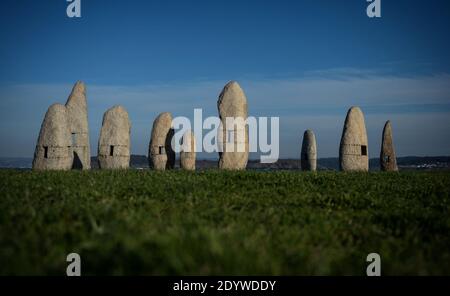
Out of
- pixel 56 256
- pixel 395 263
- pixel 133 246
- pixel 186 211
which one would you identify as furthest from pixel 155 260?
pixel 186 211

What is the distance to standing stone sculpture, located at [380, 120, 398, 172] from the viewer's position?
24.8 metres

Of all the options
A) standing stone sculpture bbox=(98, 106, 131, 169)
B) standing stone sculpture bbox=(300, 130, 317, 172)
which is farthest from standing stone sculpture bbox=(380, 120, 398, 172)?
standing stone sculpture bbox=(98, 106, 131, 169)

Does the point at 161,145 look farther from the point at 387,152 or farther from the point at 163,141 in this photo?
the point at 387,152

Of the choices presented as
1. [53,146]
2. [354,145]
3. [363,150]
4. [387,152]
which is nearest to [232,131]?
[354,145]

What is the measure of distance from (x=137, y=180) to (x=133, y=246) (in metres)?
8.22

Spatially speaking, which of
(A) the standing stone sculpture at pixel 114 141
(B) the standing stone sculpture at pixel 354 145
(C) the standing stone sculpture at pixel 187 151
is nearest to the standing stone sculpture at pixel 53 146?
(A) the standing stone sculpture at pixel 114 141

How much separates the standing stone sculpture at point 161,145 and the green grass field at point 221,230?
48.5 ft

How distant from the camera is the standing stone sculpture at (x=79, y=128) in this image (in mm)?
24203

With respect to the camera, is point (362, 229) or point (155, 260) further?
point (362, 229)

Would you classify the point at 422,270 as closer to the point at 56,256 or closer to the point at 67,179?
the point at 56,256

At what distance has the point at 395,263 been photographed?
414cm

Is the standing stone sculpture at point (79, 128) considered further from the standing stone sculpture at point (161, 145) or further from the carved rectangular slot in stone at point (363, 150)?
the carved rectangular slot in stone at point (363, 150)

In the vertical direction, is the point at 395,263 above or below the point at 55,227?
below

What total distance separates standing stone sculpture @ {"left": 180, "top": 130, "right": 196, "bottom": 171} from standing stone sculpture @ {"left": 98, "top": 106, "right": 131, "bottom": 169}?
10.6 feet
